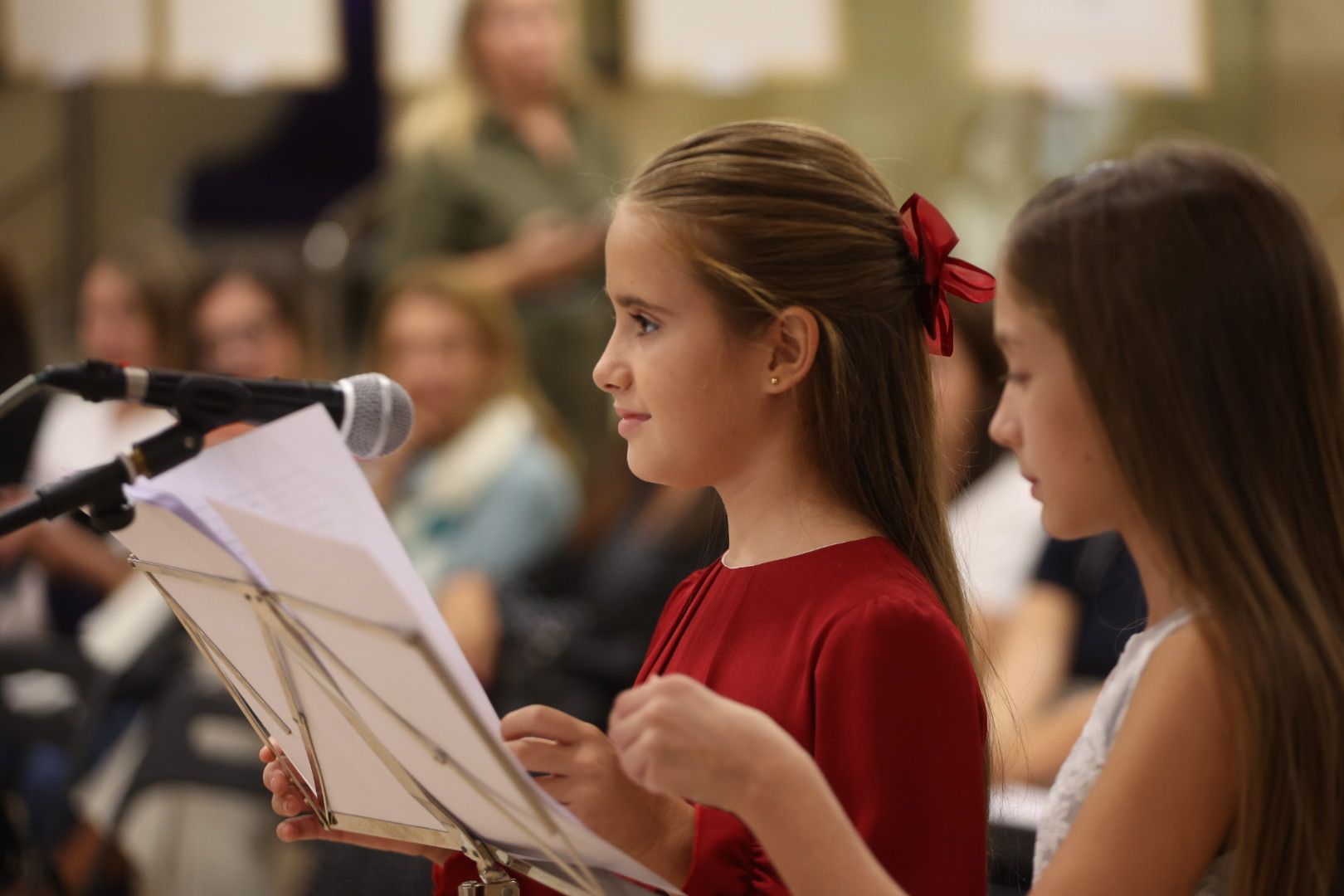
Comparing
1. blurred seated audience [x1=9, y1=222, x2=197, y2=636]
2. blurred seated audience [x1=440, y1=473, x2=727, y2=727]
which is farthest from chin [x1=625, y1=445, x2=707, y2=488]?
blurred seated audience [x1=9, y1=222, x2=197, y2=636]

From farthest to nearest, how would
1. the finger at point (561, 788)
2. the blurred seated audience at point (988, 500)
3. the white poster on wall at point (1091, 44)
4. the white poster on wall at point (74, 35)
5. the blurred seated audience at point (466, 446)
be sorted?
the white poster on wall at point (74, 35)
the blurred seated audience at point (466, 446)
the white poster on wall at point (1091, 44)
the blurred seated audience at point (988, 500)
the finger at point (561, 788)

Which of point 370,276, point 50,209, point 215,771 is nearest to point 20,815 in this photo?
point 215,771

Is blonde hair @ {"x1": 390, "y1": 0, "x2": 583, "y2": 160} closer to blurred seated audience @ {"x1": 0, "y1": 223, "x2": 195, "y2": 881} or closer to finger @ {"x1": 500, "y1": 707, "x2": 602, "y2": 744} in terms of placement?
blurred seated audience @ {"x1": 0, "y1": 223, "x2": 195, "y2": 881}

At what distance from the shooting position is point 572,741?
0.91m

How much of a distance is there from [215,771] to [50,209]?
2.22 metres

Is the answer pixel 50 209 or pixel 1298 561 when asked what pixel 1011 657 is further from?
pixel 50 209

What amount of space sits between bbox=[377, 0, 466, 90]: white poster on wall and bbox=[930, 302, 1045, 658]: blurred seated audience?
1676mm

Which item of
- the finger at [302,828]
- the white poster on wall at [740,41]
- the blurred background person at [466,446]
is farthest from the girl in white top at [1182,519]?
the white poster on wall at [740,41]

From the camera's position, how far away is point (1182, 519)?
951 mm

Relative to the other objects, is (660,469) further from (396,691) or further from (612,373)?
(396,691)

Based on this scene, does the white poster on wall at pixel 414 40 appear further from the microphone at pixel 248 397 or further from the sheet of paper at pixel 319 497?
the sheet of paper at pixel 319 497

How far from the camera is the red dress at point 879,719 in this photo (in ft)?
3.17

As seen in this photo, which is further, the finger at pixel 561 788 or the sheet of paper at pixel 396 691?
the finger at pixel 561 788

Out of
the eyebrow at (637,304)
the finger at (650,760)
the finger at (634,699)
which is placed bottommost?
the finger at (650,760)
